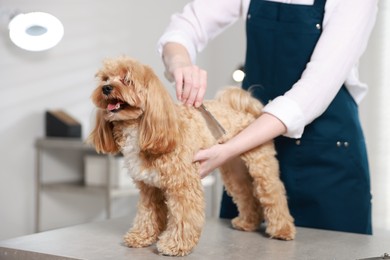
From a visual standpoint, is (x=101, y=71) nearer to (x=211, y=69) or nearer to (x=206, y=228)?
(x=206, y=228)

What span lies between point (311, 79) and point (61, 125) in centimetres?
216

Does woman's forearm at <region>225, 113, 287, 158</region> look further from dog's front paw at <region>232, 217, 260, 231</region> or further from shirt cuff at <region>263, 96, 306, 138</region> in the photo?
dog's front paw at <region>232, 217, 260, 231</region>

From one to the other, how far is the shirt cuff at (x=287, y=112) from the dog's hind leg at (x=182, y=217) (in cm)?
26

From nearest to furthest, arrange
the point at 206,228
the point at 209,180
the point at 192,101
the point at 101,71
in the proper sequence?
the point at 101,71
the point at 192,101
the point at 206,228
the point at 209,180

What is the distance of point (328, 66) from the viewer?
142 centimetres

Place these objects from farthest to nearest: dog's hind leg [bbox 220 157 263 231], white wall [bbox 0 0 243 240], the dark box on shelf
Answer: the dark box on shelf, white wall [bbox 0 0 243 240], dog's hind leg [bbox 220 157 263 231]

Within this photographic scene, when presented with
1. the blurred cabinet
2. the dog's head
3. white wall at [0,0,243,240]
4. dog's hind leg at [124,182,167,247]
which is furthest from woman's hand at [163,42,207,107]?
white wall at [0,0,243,240]

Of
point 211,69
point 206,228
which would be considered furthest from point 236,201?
point 211,69

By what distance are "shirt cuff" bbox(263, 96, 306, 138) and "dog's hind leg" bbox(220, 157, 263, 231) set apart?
0.20 m

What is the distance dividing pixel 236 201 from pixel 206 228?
11 centimetres

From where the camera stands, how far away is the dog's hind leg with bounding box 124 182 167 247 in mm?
1328

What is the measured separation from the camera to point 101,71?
121 cm

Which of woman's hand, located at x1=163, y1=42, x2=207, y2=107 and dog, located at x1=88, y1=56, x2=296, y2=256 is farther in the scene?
woman's hand, located at x1=163, y1=42, x2=207, y2=107

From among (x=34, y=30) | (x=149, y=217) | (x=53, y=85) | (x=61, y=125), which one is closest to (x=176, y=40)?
(x=149, y=217)
